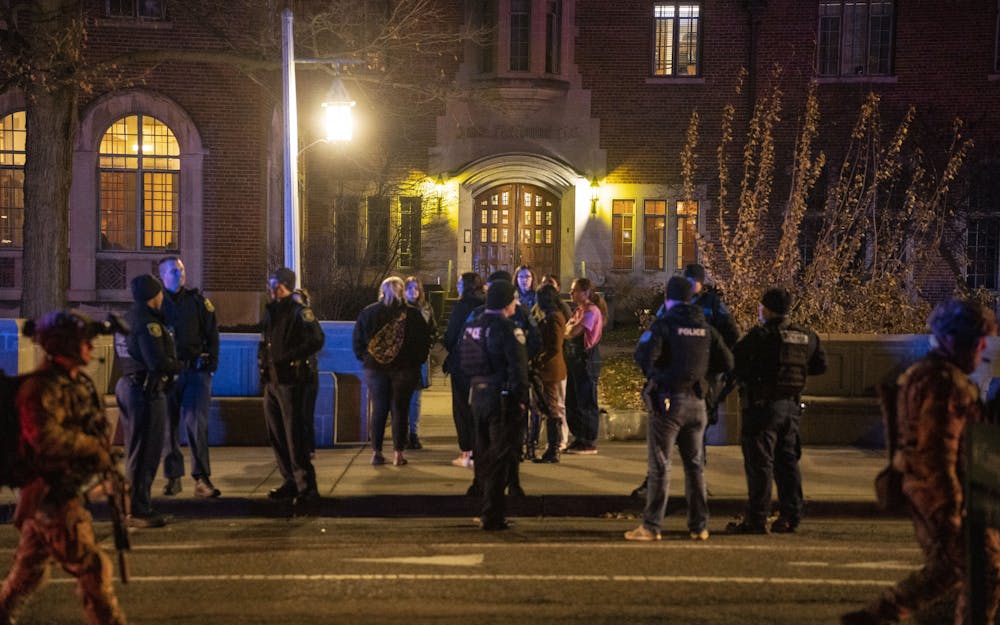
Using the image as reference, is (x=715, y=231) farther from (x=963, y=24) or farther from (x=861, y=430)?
(x=861, y=430)

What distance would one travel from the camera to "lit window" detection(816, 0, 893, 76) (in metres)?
24.3

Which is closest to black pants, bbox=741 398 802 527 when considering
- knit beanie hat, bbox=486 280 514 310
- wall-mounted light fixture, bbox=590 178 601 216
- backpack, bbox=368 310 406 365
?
knit beanie hat, bbox=486 280 514 310

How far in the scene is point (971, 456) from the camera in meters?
4.41

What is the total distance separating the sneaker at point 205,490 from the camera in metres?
9.27

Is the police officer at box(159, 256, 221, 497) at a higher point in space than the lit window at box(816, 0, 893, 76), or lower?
lower

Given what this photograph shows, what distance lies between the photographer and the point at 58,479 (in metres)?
5.05

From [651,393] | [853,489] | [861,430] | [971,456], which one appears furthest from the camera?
[861,430]

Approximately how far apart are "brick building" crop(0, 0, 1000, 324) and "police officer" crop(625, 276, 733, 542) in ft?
50.9

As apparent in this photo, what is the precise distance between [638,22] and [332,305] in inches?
384

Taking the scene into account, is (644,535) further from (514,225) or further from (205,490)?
(514,225)

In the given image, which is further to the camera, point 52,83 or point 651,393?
point 52,83

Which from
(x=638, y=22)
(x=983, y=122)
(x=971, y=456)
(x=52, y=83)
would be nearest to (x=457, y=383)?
(x=971, y=456)

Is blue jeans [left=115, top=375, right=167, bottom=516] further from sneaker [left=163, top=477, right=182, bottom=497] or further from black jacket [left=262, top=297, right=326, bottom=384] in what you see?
black jacket [left=262, top=297, right=326, bottom=384]

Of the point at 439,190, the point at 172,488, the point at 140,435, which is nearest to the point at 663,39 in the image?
the point at 439,190
